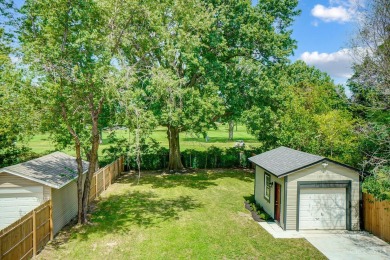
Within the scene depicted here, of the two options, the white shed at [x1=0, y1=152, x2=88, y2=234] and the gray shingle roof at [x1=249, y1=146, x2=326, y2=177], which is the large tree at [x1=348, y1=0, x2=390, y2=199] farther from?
the white shed at [x1=0, y1=152, x2=88, y2=234]

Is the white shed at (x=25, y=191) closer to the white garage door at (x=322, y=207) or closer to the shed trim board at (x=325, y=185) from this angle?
the shed trim board at (x=325, y=185)

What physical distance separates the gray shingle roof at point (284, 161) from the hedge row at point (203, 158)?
11.7 metres

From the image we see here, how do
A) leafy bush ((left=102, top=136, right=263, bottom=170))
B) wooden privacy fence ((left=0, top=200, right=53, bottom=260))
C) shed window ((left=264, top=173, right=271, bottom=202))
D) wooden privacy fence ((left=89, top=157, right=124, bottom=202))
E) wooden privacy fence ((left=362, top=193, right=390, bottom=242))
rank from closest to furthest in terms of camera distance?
wooden privacy fence ((left=0, top=200, right=53, bottom=260))
wooden privacy fence ((left=362, top=193, right=390, bottom=242))
shed window ((left=264, top=173, right=271, bottom=202))
wooden privacy fence ((left=89, top=157, right=124, bottom=202))
leafy bush ((left=102, top=136, right=263, bottom=170))

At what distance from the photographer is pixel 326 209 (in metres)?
13.6

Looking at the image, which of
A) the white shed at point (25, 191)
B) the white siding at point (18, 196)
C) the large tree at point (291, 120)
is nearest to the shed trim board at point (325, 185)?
the large tree at point (291, 120)

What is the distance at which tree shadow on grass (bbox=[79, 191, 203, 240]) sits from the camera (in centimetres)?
1390

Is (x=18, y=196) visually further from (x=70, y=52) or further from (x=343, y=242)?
(x=343, y=242)

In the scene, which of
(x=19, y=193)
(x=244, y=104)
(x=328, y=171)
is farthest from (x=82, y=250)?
(x=244, y=104)

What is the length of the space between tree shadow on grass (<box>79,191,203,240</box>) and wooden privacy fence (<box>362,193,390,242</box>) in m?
8.67

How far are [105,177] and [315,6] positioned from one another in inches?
806

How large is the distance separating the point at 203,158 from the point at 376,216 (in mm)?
18446

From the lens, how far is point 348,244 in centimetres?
1188

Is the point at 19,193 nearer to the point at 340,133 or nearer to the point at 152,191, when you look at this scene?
the point at 152,191

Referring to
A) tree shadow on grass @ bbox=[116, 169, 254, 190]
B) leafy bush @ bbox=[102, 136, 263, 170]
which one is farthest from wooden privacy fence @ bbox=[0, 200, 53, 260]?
leafy bush @ bbox=[102, 136, 263, 170]
